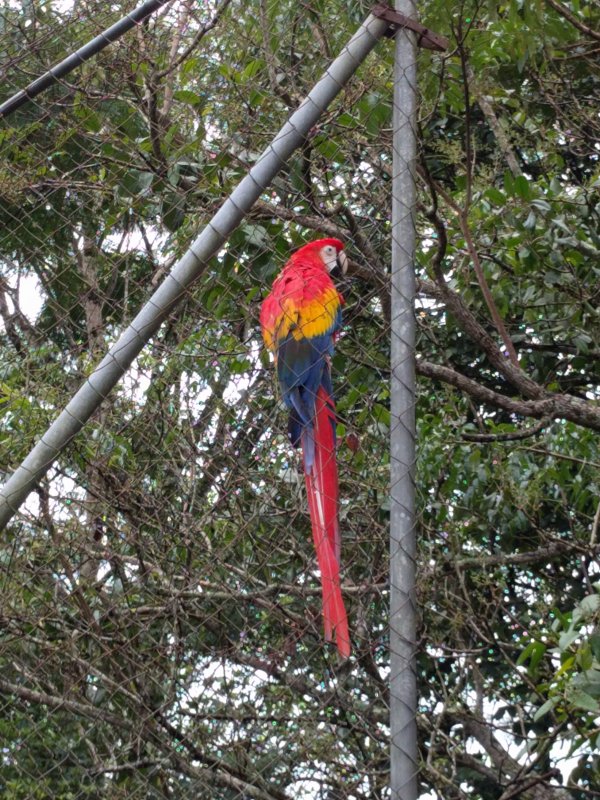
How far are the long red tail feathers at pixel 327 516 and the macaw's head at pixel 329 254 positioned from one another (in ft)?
1.26

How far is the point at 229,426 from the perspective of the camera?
2.10 metres

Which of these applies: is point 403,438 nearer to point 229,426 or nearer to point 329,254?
point 229,426

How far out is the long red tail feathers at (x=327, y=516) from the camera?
5.23 ft

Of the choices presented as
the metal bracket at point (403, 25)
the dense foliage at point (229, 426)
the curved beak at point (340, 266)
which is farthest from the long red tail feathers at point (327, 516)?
the metal bracket at point (403, 25)

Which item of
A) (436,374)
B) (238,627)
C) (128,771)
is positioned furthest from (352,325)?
(128,771)

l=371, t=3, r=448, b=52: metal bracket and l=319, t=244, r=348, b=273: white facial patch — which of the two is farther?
l=319, t=244, r=348, b=273: white facial patch

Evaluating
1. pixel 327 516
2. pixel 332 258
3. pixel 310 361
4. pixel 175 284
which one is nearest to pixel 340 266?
pixel 332 258

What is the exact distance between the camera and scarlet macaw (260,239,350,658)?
1.79 m

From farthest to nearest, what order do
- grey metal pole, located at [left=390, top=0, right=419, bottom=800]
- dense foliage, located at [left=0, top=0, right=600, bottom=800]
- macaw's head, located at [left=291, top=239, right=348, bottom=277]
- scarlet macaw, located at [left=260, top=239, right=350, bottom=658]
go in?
macaw's head, located at [left=291, top=239, right=348, bottom=277], dense foliage, located at [left=0, top=0, right=600, bottom=800], scarlet macaw, located at [left=260, top=239, right=350, bottom=658], grey metal pole, located at [left=390, top=0, right=419, bottom=800]

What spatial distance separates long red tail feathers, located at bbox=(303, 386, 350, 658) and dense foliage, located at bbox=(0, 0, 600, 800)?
0.14 metres

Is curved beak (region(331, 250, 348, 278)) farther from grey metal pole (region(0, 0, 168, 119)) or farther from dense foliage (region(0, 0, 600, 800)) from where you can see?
grey metal pole (region(0, 0, 168, 119))

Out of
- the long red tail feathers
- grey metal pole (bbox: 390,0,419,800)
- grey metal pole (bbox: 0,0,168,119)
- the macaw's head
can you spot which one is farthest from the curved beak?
grey metal pole (bbox: 0,0,168,119)

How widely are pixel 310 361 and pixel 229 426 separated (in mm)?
282

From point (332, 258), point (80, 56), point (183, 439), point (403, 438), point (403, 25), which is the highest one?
point (332, 258)
